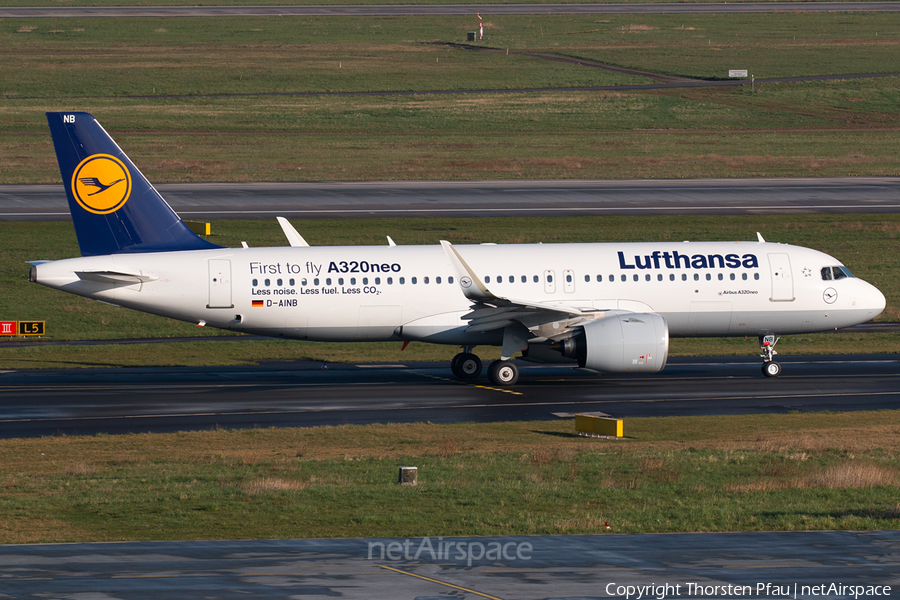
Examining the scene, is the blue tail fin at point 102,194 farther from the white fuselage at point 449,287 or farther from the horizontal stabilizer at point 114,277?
the horizontal stabilizer at point 114,277

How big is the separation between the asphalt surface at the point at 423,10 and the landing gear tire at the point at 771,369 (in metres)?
153

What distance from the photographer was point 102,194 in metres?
41.0

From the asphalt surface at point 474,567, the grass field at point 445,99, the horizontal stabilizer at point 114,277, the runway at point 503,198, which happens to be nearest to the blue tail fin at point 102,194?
the horizontal stabilizer at point 114,277

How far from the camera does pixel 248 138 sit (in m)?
108

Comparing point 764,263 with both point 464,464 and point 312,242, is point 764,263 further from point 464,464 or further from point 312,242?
point 312,242

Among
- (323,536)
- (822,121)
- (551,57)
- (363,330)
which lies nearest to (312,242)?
(363,330)

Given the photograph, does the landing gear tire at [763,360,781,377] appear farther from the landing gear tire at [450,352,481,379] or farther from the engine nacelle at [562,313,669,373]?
the landing gear tire at [450,352,481,379]

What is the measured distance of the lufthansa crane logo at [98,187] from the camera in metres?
40.9

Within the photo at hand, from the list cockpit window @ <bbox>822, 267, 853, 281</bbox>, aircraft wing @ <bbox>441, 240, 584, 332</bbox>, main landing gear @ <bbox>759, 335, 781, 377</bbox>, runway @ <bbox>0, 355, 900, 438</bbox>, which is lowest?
runway @ <bbox>0, 355, 900, 438</bbox>

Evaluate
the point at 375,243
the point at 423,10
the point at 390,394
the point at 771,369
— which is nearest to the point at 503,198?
the point at 375,243

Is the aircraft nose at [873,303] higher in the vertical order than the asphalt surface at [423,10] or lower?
lower

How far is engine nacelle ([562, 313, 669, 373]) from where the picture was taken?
129 feet

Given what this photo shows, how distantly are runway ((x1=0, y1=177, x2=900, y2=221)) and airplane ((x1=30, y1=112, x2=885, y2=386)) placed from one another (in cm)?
2995
